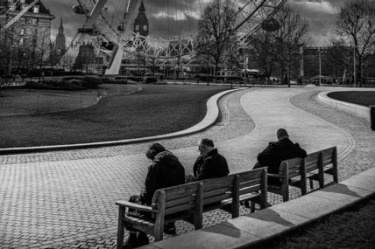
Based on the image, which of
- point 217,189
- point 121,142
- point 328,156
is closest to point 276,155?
point 328,156

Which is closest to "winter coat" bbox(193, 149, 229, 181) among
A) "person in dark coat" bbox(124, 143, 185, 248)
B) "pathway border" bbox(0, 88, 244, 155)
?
"person in dark coat" bbox(124, 143, 185, 248)

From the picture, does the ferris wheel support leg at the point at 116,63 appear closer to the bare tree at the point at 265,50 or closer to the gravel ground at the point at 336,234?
the bare tree at the point at 265,50

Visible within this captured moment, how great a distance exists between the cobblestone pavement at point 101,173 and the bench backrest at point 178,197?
1.15m

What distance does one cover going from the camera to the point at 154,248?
5324 mm

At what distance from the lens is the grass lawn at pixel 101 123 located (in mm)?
18259

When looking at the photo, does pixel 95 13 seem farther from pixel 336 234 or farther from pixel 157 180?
pixel 336 234

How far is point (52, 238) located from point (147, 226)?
1812 millimetres

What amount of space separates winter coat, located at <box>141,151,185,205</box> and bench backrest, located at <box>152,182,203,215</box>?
53 cm

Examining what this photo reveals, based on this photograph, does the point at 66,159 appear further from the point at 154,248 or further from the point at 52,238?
the point at 154,248

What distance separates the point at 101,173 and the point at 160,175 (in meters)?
5.76

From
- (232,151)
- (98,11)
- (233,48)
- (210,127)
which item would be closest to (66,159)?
(232,151)

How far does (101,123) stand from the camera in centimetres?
2377

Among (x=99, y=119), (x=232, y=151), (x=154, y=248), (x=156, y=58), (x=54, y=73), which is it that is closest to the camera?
(x=154, y=248)

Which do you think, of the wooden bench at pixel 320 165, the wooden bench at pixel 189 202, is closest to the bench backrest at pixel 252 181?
the wooden bench at pixel 189 202
